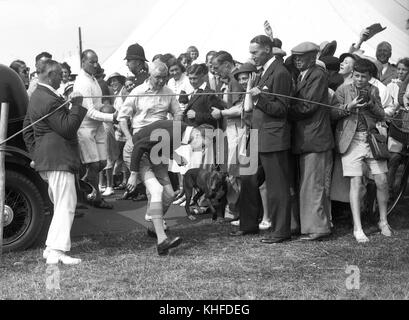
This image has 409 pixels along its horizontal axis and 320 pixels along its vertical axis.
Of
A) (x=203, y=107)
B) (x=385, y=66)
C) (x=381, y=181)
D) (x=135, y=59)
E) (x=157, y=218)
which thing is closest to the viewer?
(x=157, y=218)

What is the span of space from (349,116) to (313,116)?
48cm

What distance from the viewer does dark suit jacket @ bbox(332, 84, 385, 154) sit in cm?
694

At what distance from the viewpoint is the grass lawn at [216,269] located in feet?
16.3

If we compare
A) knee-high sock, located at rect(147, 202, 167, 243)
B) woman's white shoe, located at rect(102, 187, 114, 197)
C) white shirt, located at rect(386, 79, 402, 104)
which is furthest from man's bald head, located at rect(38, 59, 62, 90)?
white shirt, located at rect(386, 79, 402, 104)

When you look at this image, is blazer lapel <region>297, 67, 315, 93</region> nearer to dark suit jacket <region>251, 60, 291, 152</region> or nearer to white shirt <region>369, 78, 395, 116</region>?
dark suit jacket <region>251, 60, 291, 152</region>

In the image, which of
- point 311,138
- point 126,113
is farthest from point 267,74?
point 126,113

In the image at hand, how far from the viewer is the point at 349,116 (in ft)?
22.9

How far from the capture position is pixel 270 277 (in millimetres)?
5438

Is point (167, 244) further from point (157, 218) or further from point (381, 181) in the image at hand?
point (381, 181)

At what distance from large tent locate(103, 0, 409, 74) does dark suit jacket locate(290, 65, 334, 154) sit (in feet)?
28.1

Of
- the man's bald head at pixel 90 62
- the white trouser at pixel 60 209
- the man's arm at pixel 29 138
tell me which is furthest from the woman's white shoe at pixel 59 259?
the man's bald head at pixel 90 62

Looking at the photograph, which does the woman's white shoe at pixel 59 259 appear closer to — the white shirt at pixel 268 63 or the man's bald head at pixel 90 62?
the white shirt at pixel 268 63

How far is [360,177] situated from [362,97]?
88 centimetres
